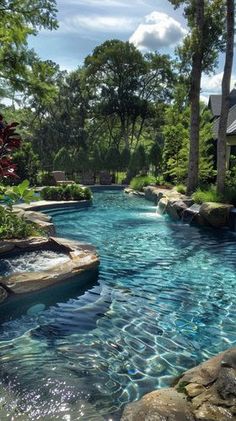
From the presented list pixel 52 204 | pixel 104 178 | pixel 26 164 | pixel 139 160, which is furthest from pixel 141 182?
pixel 52 204

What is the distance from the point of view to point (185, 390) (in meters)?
3.51

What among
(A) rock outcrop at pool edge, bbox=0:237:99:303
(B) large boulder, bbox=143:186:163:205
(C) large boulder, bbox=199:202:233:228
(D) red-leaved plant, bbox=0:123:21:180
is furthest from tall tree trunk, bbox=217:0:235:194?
(D) red-leaved plant, bbox=0:123:21:180

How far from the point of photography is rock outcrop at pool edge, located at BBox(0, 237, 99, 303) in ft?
20.6

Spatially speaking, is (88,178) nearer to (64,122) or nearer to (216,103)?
(216,103)

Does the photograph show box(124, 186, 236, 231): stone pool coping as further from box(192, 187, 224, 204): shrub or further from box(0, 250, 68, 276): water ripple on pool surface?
box(0, 250, 68, 276): water ripple on pool surface

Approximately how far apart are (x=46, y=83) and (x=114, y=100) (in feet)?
104

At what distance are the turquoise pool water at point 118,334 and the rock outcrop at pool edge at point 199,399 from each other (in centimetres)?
56

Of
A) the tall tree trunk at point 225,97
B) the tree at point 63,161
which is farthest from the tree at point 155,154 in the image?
the tall tree trunk at point 225,97

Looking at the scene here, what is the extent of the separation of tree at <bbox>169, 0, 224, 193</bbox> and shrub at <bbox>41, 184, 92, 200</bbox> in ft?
16.8

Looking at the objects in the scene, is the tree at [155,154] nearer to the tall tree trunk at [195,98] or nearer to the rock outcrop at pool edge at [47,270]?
the tall tree trunk at [195,98]

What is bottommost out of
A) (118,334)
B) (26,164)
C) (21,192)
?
(118,334)

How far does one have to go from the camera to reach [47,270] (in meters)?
6.97

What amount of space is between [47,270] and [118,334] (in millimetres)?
2101

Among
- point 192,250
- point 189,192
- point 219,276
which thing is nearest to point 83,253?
point 219,276
